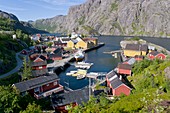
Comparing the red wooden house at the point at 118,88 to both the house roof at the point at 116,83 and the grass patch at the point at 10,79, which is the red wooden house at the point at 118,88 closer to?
the house roof at the point at 116,83

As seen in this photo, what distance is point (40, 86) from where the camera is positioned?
32.5 m

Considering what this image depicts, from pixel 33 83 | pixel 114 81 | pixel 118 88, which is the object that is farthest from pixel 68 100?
pixel 114 81

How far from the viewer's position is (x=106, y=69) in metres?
55.2

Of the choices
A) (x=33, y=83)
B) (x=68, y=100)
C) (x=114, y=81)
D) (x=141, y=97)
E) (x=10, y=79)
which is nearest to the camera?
(x=141, y=97)

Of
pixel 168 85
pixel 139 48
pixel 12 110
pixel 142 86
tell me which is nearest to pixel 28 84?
pixel 12 110

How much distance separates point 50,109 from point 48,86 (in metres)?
7.67

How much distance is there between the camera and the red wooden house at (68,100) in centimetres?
2681

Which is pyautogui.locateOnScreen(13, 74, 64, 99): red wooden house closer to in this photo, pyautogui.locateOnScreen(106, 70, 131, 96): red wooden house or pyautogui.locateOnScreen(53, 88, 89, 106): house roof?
pyautogui.locateOnScreen(53, 88, 89, 106): house roof

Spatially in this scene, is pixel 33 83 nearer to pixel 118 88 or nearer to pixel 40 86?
pixel 40 86

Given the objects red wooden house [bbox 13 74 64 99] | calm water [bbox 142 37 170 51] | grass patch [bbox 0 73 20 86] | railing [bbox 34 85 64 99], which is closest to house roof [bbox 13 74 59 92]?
red wooden house [bbox 13 74 64 99]

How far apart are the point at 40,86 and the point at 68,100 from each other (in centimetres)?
761

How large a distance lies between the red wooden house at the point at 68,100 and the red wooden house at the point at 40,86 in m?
5.28

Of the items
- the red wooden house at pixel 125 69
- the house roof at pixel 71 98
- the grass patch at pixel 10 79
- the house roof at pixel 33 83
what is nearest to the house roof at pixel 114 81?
the red wooden house at pixel 125 69

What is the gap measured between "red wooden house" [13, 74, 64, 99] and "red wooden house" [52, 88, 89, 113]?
5283mm
